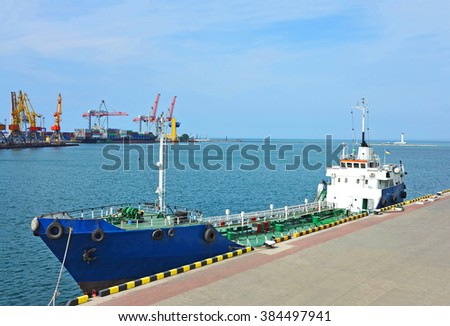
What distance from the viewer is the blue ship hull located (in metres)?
16.8

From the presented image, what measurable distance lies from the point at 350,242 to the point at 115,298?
43.8ft

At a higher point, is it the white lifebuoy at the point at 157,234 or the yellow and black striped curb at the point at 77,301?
the white lifebuoy at the point at 157,234

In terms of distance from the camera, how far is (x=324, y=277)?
619 inches

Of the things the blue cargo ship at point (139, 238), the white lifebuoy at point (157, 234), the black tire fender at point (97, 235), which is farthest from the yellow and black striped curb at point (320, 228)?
the black tire fender at point (97, 235)

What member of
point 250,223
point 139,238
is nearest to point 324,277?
point 139,238

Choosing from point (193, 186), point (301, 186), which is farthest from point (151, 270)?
point (301, 186)

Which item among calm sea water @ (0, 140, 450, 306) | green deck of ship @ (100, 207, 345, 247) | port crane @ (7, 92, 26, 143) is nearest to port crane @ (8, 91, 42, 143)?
port crane @ (7, 92, 26, 143)

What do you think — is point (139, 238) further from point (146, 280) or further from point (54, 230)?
point (54, 230)

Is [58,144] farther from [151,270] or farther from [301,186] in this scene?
[151,270]

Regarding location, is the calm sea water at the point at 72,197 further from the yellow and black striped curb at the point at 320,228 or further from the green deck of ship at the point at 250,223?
the yellow and black striped curb at the point at 320,228

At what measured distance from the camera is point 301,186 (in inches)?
2598

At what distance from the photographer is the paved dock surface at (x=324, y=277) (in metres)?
13.3

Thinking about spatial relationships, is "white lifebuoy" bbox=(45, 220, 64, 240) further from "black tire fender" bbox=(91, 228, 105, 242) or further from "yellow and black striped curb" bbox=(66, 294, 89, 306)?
"yellow and black striped curb" bbox=(66, 294, 89, 306)

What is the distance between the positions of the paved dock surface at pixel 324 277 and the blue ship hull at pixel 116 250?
98.6 inches
